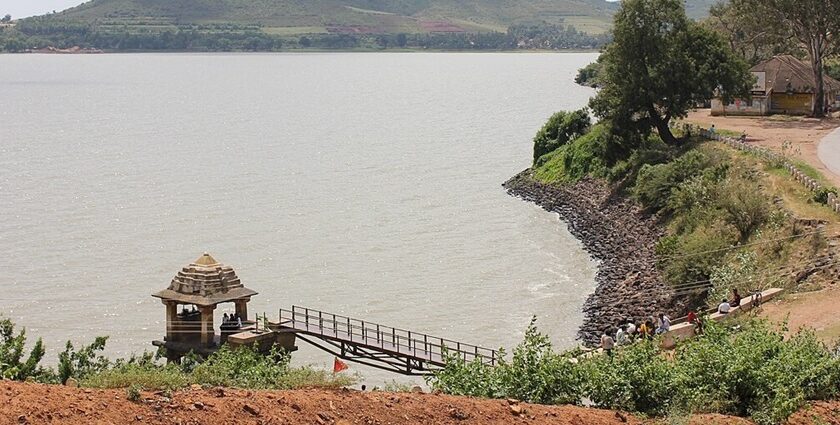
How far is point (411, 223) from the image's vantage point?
62.3 meters

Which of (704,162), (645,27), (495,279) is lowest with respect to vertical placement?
(495,279)

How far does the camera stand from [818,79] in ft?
240

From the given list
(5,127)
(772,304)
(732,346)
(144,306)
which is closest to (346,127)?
(5,127)

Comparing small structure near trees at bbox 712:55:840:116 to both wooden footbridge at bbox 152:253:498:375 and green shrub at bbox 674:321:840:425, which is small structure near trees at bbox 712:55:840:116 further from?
green shrub at bbox 674:321:840:425

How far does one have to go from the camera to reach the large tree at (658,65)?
61906mm

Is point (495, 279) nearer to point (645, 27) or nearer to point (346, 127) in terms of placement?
point (645, 27)

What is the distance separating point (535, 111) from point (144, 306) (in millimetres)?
95136

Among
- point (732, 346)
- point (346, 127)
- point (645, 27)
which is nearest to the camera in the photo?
point (732, 346)

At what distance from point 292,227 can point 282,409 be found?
41653 millimetres

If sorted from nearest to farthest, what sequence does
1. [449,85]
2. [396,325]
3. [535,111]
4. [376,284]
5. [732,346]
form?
[732,346] < [396,325] < [376,284] < [535,111] < [449,85]

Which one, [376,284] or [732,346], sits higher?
[732,346]

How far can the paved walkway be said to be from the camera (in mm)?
52953

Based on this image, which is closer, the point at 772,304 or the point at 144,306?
the point at 772,304

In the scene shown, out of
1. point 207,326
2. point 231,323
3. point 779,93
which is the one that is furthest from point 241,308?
point 779,93
